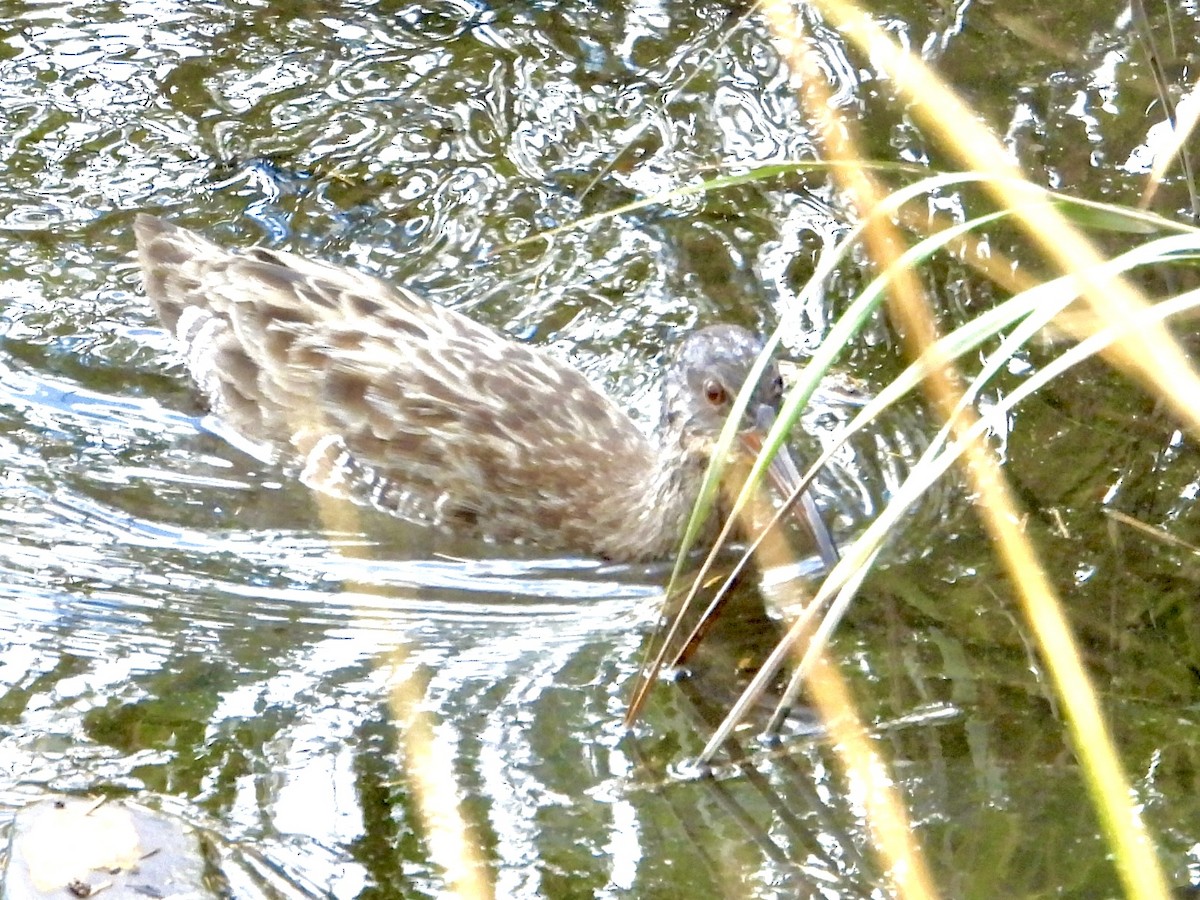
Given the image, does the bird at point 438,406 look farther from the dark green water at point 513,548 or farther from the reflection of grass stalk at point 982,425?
the reflection of grass stalk at point 982,425

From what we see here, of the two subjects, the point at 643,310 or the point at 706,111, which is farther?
the point at 706,111

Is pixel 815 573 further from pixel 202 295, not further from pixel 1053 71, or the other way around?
pixel 1053 71

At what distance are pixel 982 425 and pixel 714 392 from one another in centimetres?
230

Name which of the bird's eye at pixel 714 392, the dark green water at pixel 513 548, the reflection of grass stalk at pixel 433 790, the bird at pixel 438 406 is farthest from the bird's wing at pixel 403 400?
the reflection of grass stalk at pixel 433 790

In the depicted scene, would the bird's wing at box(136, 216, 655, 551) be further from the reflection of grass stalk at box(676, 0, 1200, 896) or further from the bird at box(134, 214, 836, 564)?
the reflection of grass stalk at box(676, 0, 1200, 896)

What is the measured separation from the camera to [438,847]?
11.9ft

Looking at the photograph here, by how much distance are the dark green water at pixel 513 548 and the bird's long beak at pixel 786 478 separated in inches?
8.1

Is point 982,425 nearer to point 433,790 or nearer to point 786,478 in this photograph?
point 433,790

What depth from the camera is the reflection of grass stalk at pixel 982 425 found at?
224 cm

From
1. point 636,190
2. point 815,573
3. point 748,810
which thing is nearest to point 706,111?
point 636,190

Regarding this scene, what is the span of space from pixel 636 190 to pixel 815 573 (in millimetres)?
2115

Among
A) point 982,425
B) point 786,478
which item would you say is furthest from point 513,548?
point 982,425

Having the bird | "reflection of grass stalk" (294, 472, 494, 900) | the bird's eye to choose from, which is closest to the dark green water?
"reflection of grass stalk" (294, 472, 494, 900)

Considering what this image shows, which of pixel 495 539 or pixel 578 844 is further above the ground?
pixel 495 539
